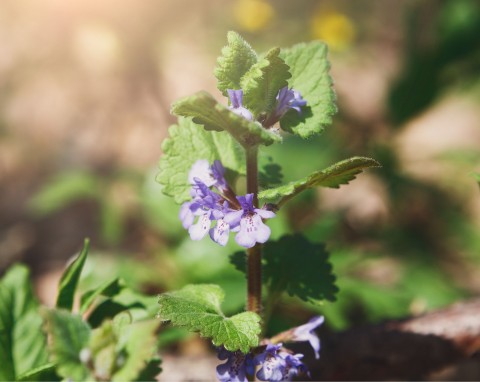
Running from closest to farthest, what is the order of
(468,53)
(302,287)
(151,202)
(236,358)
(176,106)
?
(176,106) < (236,358) < (302,287) < (151,202) < (468,53)

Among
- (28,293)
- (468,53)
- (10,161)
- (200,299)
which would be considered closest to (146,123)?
(10,161)

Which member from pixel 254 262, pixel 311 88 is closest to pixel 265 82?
pixel 311 88

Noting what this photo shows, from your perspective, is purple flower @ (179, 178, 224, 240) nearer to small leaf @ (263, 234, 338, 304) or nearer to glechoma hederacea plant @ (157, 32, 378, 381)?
glechoma hederacea plant @ (157, 32, 378, 381)

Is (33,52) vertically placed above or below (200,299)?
above

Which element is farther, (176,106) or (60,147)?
(60,147)

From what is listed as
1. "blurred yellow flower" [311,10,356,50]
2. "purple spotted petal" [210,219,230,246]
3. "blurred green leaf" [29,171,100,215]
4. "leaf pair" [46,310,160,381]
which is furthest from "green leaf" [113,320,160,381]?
"blurred yellow flower" [311,10,356,50]

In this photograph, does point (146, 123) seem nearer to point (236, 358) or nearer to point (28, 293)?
point (28, 293)
